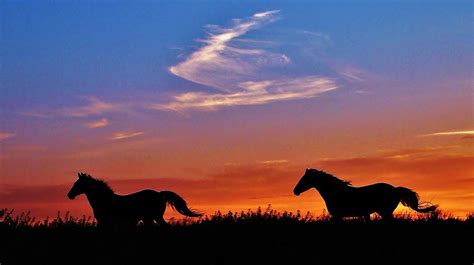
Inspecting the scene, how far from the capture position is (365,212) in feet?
66.3

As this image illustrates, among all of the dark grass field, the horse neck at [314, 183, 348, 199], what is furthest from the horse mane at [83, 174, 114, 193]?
the horse neck at [314, 183, 348, 199]

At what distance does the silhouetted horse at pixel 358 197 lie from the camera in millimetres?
20266

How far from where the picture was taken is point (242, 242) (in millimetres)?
14398

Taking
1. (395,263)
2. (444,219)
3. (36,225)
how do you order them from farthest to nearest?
(444,219)
(36,225)
(395,263)

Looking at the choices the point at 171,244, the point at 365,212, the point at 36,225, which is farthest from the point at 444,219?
the point at 36,225

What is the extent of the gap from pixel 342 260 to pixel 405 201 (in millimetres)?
7805

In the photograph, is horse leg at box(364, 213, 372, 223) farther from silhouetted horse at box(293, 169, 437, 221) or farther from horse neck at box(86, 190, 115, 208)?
horse neck at box(86, 190, 115, 208)

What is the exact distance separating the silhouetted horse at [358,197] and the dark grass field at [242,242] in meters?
2.91

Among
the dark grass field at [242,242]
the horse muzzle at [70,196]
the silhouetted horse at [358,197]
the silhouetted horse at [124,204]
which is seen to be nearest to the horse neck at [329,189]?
the silhouetted horse at [358,197]

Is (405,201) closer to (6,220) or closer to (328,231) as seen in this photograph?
(328,231)

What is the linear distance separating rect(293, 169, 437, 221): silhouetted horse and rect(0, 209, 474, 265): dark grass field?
115 inches

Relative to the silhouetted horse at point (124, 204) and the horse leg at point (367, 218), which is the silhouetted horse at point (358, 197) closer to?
the horse leg at point (367, 218)

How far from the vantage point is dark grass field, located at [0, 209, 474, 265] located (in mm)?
13648

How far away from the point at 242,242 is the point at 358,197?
6.90m
